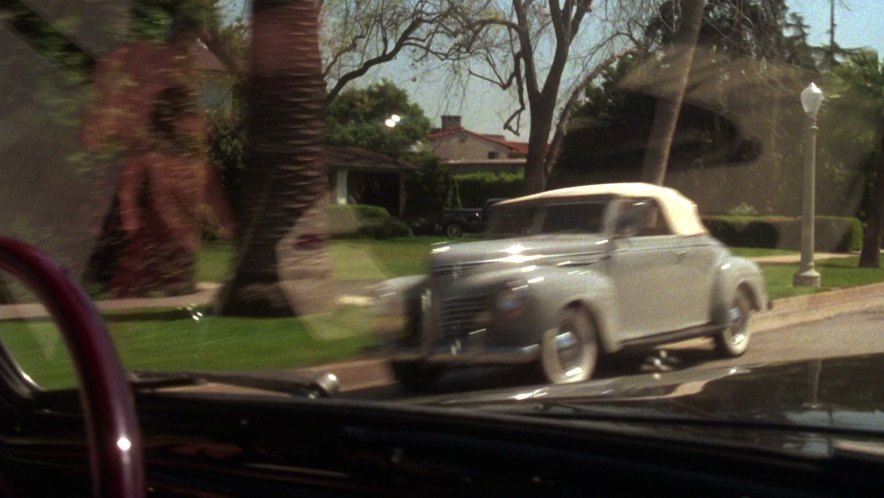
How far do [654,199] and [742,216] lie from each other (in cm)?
835

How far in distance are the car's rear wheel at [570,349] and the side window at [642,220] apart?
114cm

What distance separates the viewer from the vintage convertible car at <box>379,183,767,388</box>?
8.62 metres

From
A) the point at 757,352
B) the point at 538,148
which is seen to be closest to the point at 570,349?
the point at 538,148

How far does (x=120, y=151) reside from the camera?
1143cm

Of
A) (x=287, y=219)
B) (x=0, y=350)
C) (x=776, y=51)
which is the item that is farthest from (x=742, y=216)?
(x=0, y=350)

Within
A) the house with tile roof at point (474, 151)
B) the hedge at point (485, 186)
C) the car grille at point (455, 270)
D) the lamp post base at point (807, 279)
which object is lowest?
the lamp post base at point (807, 279)

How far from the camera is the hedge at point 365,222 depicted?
13.8 metres

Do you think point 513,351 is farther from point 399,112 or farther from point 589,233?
point 399,112

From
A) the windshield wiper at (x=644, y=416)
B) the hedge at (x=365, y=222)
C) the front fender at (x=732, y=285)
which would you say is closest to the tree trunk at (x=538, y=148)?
the front fender at (x=732, y=285)

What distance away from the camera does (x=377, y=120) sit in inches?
675

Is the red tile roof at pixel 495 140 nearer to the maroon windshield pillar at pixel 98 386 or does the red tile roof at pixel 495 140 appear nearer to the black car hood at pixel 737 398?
the black car hood at pixel 737 398

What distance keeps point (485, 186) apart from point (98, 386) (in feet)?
39.4

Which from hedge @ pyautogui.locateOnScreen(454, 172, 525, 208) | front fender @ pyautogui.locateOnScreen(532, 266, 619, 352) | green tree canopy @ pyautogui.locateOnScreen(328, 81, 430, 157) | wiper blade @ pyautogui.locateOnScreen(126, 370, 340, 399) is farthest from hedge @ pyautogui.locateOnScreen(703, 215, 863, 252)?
wiper blade @ pyautogui.locateOnScreen(126, 370, 340, 399)

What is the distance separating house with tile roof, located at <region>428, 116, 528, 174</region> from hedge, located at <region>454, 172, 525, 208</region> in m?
0.12
